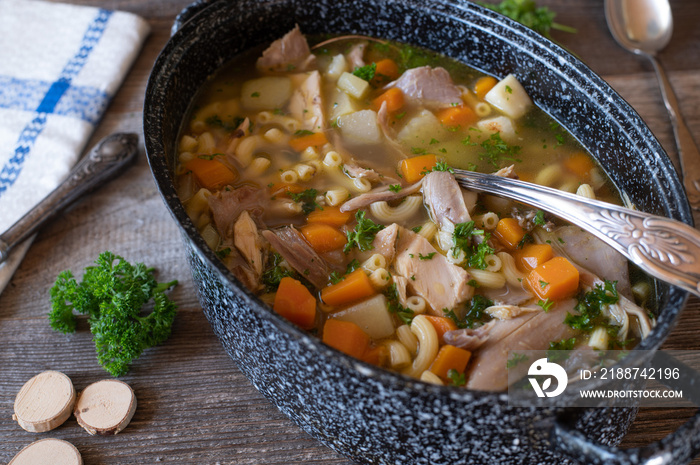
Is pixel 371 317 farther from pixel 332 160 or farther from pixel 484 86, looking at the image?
pixel 484 86

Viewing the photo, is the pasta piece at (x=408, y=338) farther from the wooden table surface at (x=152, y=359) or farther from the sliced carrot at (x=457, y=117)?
the sliced carrot at (x=457, y=117)

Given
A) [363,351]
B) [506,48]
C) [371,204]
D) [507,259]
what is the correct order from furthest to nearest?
[506,48]
[371,204]
[507,259]
[363,351]

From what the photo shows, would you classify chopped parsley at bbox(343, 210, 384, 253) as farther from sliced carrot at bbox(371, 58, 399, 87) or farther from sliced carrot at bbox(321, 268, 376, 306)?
sliced carrot at bbox(371, 58, 399, 87)

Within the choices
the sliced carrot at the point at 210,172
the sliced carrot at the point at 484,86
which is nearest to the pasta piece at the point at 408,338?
the sliced carrot at the point at 210,172

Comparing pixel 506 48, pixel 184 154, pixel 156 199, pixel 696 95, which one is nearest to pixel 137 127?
pixel 156 199

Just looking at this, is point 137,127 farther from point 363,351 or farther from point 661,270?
point 661,270

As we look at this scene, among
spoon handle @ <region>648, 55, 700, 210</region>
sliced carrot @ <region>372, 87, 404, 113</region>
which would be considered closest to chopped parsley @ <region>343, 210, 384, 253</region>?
sliced carrot @ <region>372, 87, 404, 113</region>

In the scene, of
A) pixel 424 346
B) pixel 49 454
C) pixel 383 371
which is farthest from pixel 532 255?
pixel 49 454
